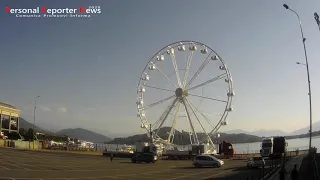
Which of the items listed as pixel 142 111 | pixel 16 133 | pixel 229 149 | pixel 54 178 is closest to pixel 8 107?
pixel 16 133

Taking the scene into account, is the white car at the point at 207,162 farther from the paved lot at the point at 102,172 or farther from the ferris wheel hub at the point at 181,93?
the ferris wheel hub at the point at 181,93

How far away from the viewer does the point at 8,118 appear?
121 m

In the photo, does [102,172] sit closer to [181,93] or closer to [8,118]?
[181,93]

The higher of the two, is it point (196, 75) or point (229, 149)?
point (196, 75)

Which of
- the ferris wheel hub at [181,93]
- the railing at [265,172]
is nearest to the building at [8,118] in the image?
the ferris wheel hub at [181,93]

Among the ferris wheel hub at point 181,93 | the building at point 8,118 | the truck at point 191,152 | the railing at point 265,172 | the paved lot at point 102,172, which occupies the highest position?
Answer: the ferris wheel hub at point 181,93

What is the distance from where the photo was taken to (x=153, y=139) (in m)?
69.3

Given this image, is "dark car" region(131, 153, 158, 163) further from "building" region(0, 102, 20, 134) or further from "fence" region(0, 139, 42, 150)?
"building" region(0, 102, 20, 134)

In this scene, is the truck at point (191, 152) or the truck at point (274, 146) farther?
the truck at point (191, 152)

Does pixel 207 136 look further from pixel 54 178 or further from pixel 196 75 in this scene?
pixel 54 178

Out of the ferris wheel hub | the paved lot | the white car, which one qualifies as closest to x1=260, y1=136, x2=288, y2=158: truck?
the white car

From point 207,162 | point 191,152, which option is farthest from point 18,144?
point 207,162

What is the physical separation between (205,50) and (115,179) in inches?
1568

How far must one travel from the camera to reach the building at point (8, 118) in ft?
385
